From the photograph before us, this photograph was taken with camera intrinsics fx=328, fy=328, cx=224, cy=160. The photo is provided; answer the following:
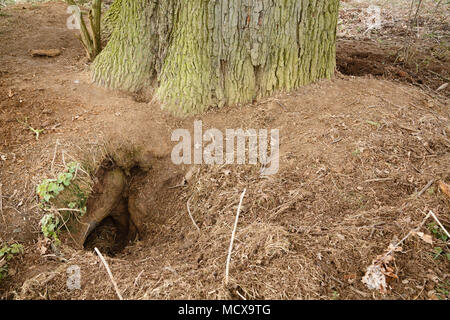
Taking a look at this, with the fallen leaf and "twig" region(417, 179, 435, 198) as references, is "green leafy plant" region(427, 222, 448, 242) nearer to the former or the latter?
"twig" region(417, 179, 435, 198)

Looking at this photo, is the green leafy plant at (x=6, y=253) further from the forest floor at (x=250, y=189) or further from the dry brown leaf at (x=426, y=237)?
the dry brown leaf at (x=426, y=237)

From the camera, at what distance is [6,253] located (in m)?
2.33

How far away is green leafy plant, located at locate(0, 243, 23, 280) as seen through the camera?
222cm

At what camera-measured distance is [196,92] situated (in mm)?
3531

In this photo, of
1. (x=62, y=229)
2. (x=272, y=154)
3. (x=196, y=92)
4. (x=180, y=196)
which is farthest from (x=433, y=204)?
(x=62, y=229)

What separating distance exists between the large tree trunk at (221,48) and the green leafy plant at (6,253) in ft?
6.32

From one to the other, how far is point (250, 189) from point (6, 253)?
1854mm

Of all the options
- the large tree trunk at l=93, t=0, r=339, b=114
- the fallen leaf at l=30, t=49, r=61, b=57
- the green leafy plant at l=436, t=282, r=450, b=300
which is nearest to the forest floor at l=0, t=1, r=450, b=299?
the green leafy plant at l=436, t=282, r=450, b=300

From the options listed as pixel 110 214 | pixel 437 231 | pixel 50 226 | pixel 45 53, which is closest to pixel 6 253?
pixel 50 226

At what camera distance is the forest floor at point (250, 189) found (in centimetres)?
202

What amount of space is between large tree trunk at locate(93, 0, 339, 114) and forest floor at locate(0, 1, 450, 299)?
0.20 meters

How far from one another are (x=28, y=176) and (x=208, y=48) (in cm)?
206

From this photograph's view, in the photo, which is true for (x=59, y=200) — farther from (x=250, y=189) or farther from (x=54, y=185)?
(x=250, y=189)

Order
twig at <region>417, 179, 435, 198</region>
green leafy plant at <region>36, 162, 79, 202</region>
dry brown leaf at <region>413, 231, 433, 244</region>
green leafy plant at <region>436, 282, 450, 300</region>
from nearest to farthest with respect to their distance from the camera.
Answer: green leafy plant at <region>436, 282, 450, 300</region> < dry brown leaf at <region>413, 231, 433, 244</region> < twig at <region>417, 179, 435, 198</region> < green leafy plant at <region>36, 162, 79, 202</region>
